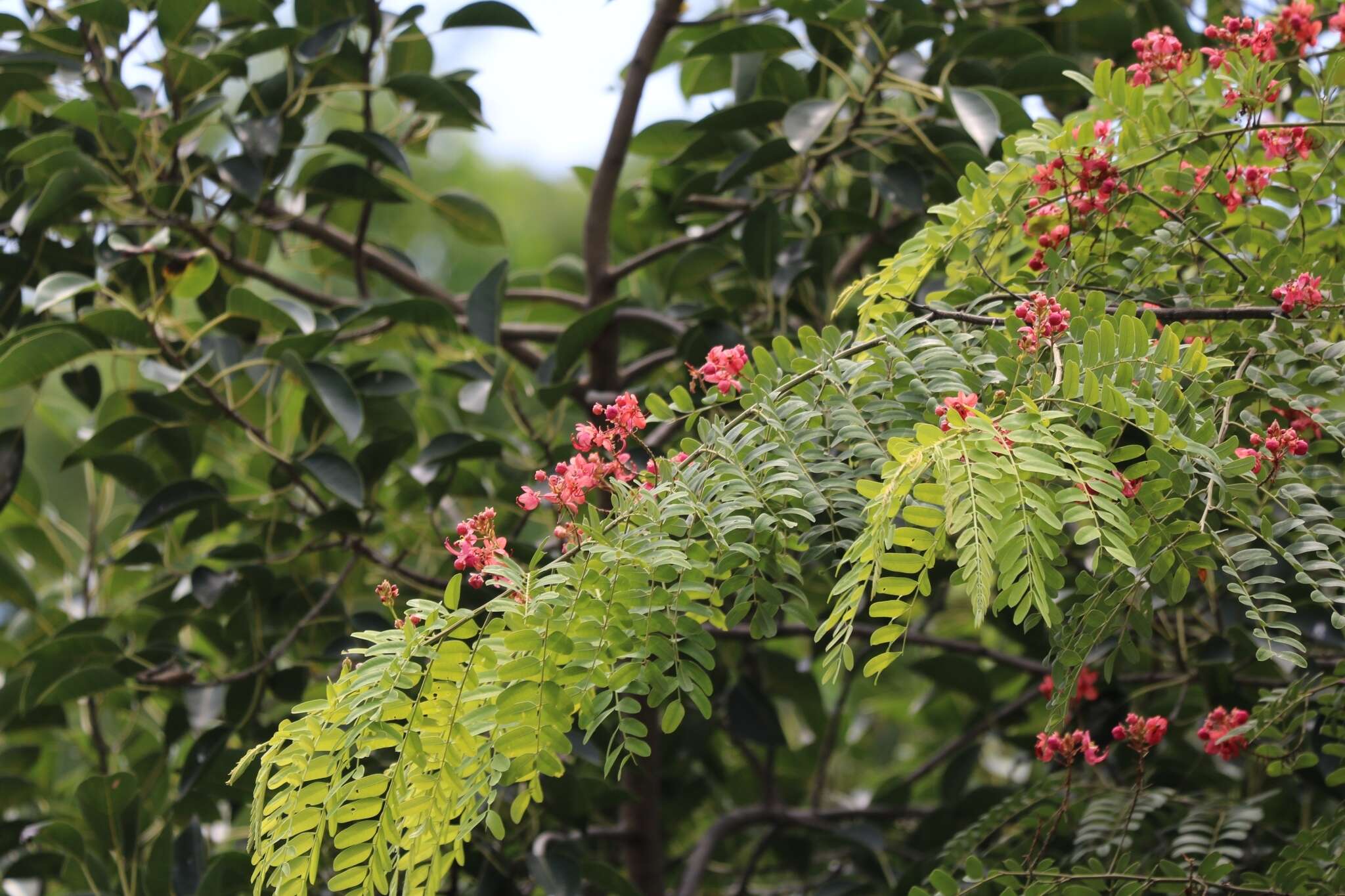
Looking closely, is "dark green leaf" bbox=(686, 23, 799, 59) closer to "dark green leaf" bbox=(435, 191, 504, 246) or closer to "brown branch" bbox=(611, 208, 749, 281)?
"brown branch" bbox=(611, 208, 749, 281)

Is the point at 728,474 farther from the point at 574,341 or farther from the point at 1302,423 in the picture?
the point at 574,341

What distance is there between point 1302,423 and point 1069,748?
0.36 m

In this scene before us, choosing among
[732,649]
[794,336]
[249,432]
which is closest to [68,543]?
[249,432]

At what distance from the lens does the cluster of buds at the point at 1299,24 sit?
1193 millimetres

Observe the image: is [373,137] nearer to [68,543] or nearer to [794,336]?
[794,336]

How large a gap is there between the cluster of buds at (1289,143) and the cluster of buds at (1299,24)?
108 mm

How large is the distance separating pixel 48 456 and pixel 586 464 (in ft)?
8.12

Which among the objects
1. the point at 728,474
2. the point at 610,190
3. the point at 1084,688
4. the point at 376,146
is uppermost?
the point at 376,146

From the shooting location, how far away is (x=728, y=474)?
92 cm

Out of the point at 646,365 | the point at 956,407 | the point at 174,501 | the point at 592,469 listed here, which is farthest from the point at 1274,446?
the point at 174,501

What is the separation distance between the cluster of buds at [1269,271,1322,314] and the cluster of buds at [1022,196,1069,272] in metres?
0.20

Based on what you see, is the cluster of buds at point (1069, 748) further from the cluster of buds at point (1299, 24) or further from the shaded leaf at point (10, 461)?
the shaded leaf at point (10, 461)

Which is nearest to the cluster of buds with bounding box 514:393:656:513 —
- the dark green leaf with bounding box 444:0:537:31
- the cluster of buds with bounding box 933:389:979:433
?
the cluster of buds with bounding box 933:389:979:433

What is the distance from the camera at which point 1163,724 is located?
1.13m
